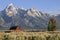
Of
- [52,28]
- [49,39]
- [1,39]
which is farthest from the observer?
[52,28]

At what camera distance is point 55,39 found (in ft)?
69.5

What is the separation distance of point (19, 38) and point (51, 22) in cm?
5390

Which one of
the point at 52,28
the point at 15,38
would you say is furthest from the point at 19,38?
the point at 52,28

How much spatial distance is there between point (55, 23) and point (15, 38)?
175 feet

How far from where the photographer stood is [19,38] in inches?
850

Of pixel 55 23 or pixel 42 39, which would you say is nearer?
pixel 42 39

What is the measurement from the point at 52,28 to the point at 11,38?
5125cm

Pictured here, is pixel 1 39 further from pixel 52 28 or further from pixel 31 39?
pixel 52 28

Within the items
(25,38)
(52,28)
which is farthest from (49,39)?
(52,28)

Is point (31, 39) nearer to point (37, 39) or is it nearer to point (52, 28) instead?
point (37, 39)

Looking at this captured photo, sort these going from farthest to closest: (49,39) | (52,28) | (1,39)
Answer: (52,28), (1,39), (49,39)

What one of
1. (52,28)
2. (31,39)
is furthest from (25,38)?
(52,28)

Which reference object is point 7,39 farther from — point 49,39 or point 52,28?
point 52,28

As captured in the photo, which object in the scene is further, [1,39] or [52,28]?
[52,28]
